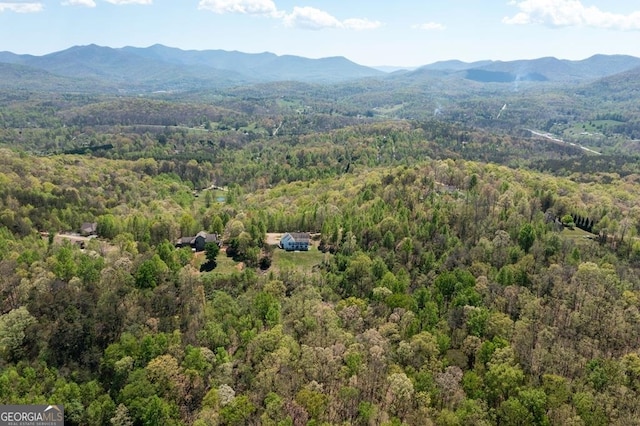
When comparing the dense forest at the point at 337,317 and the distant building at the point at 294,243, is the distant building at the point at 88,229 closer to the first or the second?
the dense forest at the point at 337,317

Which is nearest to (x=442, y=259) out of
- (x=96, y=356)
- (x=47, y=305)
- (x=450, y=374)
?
(x=450, y=374)

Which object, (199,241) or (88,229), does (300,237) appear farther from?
(88,229)

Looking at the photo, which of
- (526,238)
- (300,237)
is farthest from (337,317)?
(526,238)


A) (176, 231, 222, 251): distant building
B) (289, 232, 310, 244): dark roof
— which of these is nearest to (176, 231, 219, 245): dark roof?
(176, 231, 222, 251): distant building

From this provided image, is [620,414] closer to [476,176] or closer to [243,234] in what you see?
[243,234]

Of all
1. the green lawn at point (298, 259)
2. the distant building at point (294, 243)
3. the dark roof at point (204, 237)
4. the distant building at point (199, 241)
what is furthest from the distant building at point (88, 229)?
the distant building at point (294, 243)
